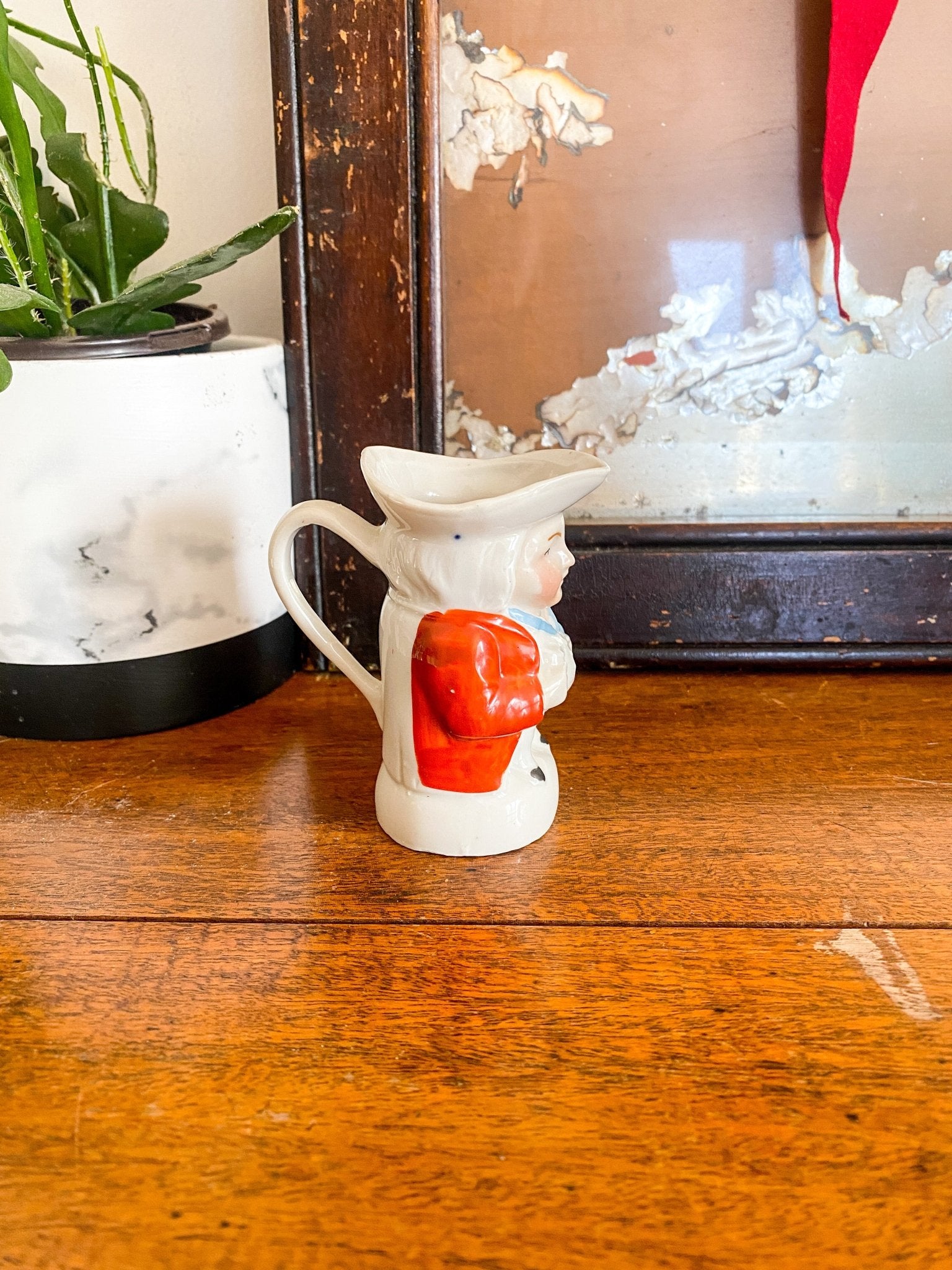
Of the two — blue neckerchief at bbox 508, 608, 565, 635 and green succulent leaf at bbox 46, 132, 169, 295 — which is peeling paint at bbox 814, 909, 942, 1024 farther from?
green succulent leaf at bbox 46, 132, 169, 295

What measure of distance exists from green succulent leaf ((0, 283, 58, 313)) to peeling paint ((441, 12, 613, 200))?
23cm

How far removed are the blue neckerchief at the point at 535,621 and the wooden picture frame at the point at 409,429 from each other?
16 centimetres

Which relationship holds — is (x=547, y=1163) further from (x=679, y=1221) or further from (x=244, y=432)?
(x=244, y=432)

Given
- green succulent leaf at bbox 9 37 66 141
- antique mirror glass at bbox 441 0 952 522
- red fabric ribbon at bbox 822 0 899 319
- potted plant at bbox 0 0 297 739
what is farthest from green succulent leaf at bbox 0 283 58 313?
red fabric ribbon at bbox 822 0 899 319

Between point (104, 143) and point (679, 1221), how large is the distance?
53cm

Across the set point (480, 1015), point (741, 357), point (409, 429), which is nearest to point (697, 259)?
point (741, 357)

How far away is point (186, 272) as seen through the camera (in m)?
0.51

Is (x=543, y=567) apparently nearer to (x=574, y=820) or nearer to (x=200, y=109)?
(x=574, y=820)

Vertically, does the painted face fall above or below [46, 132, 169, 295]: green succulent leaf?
below

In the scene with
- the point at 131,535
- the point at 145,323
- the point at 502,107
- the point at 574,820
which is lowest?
the point at 574,820

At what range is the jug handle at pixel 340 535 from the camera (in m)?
0.49

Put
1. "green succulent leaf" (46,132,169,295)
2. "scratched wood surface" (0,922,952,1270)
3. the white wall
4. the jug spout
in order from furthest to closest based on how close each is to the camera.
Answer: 1. the white wall
2. "green succulent leaf" (46,132,169,295)
3. the jug spout
4. "scratched wood surface" (0,922,952,1270)

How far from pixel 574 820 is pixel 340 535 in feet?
0.56

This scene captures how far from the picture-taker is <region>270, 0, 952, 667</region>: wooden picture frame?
1.85 feet
